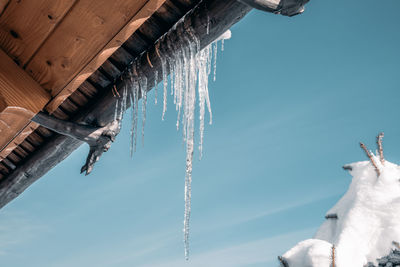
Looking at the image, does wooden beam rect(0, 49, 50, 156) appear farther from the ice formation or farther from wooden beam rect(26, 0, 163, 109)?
the ice formation

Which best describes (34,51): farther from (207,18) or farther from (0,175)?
(0,175)

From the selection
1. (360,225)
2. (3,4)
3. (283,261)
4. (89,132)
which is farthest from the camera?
(360,225)

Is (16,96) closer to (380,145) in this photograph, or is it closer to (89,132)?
(89,132)

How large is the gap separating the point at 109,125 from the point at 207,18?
5.31 feet

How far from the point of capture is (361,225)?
10.3 m

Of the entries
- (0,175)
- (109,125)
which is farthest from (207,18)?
(0,175)

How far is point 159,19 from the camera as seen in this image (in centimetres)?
196

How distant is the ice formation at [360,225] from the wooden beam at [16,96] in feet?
28.0

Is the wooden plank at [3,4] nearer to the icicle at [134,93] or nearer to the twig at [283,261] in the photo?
the icicle at [134,93]

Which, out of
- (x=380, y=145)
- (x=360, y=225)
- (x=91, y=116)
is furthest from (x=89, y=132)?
(x=380, y=145)

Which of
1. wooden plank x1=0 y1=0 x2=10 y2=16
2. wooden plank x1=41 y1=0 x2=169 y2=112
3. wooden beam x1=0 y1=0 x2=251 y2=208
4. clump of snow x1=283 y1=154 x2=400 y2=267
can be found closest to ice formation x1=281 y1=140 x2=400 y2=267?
clump of snow x1=283 y1=154 x2=400 y2=267

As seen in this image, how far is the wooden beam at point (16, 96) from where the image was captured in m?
1.63

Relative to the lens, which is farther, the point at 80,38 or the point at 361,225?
the point at 361,225

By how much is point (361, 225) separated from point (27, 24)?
1165 centimetres
